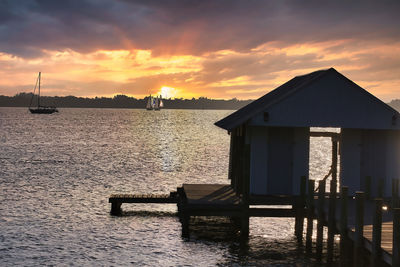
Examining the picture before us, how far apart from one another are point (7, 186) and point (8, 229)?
15632mm

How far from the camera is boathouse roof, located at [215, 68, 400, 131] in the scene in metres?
20.3

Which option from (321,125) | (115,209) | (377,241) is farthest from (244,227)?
(115,209)

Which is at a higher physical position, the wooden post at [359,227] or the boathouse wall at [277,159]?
the boathouse wall at [277,159]

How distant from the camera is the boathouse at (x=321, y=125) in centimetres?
2038

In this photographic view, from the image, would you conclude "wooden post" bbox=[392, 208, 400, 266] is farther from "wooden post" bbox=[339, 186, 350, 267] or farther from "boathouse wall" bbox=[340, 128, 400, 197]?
"boathouse wall" bbox=[340, 128, 400, 197]

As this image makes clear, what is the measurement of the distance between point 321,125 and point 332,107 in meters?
1.00

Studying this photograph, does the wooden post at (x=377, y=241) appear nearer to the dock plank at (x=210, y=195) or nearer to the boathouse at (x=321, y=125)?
the boathouse at (x=321, y=125)

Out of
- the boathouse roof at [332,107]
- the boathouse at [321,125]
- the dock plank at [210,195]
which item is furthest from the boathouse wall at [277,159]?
the dock plank at [210,195]

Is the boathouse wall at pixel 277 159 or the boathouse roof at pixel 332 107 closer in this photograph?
the boathouse roof at pixel 332 107

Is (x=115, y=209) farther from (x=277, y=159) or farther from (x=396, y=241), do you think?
(x=396, y=241)

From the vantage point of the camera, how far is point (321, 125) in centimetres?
2030

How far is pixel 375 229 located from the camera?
13.2 meters

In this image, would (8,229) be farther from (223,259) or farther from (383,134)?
(383,134)

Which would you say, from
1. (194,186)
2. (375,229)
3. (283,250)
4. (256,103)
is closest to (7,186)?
(194,186)
